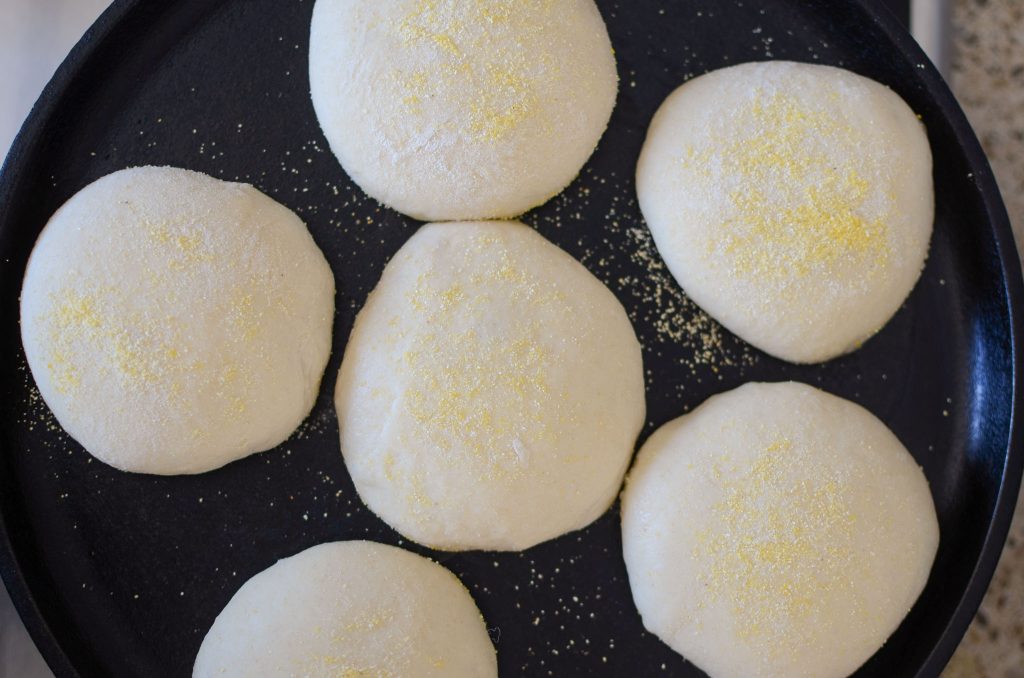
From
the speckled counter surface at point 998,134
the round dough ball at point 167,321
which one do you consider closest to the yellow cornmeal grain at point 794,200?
the speckled counter surface at point 998,134

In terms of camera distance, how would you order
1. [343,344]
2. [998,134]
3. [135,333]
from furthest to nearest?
[998,134], [343,344], [135,333]

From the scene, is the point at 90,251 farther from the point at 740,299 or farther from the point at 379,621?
the point at 740,299

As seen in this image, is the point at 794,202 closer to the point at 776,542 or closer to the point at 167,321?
the point at 776,542

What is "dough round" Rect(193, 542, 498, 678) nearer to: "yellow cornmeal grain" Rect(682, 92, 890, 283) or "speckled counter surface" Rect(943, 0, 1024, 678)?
"yellow cornmeal grain" Rect(682, 92, 890, 283)

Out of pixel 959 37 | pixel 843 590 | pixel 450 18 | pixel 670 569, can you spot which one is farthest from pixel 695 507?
pixel 959 37

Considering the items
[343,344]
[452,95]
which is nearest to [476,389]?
[343,344]

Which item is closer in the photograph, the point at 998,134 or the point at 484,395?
the point at 484,395
